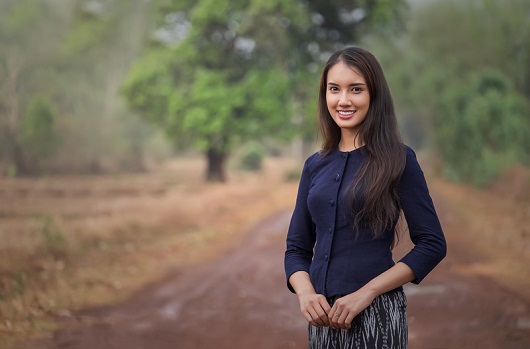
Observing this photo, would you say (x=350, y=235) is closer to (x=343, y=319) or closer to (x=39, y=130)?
(x=343, y=319)

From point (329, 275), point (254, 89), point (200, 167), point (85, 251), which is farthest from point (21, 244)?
point (329, 275)

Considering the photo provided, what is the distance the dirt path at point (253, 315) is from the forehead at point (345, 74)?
3.33 metres

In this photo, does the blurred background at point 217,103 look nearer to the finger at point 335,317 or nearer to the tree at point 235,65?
the tree at point 235,65

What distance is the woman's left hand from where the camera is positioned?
1.34 m

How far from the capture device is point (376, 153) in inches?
55.5

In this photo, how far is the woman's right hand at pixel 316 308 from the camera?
1.37 meters

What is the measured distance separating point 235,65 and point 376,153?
7905 millimetres

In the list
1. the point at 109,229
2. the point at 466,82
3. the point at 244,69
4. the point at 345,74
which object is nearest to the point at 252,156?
the point at 244,69

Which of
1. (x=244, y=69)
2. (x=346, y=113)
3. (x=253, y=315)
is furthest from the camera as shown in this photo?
(x=244, y=69)

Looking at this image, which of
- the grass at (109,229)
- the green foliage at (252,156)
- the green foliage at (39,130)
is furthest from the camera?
the green foliage at (252,156)

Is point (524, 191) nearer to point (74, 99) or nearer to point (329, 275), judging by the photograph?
point (74, 99)

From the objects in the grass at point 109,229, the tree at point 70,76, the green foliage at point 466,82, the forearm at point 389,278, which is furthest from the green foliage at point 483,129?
the forearm at point 389,278

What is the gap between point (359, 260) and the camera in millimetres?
1404

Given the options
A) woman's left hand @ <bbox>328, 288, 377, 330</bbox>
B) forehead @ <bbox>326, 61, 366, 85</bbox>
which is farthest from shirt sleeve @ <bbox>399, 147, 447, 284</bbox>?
forehead @ <bbox>326, 61, 366, 85</bbox>
